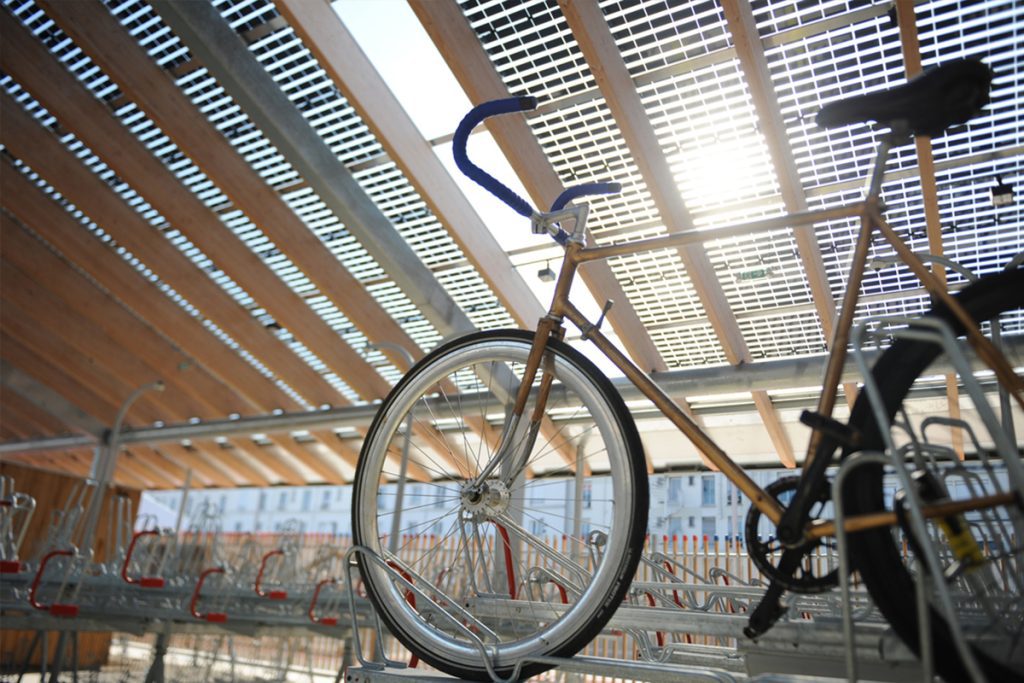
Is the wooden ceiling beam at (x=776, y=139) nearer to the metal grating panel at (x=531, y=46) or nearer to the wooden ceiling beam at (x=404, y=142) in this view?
the metal grating panel at (x=531, y=46)

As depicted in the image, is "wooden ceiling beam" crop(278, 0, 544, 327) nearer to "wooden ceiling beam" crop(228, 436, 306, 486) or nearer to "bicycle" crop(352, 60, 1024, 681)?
"bicycle" crop(352, 60, 1024, 681)

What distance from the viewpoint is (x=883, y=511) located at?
125 centimetres

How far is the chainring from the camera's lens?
4.41 ft

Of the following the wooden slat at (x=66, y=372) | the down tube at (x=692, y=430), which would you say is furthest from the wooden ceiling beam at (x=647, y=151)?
the wooden slat at (x=66, y=372)

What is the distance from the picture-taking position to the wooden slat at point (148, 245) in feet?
19.5

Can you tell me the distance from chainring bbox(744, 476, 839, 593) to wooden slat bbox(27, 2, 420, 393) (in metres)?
5.09

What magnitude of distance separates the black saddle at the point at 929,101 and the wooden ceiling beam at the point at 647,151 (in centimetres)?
269

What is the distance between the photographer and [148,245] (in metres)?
6.68

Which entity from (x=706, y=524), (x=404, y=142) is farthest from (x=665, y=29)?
(x=706, y=524)

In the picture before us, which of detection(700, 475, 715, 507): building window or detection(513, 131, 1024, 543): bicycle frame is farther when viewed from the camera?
detection(700, 475, 715, 507): building window

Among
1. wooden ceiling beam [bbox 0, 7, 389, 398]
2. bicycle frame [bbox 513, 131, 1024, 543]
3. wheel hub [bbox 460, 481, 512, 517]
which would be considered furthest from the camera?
wooden ceiling beam [bbox 0, 7, 389, 398]

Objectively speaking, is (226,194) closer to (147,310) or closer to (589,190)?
A: (147,310)

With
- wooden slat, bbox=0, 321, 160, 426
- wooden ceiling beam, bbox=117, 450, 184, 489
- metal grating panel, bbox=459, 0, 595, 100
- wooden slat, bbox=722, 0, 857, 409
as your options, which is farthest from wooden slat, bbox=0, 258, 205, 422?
wooden slat, bbox=722, 0, 857, 409

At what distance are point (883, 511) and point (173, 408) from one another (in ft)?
31.4
